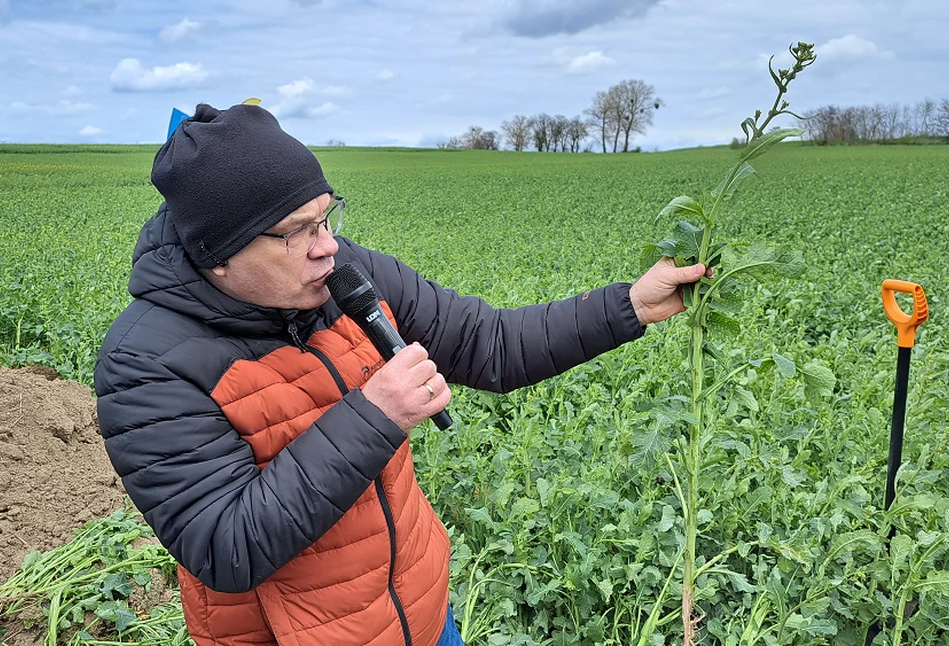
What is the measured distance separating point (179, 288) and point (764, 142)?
121 centimetres

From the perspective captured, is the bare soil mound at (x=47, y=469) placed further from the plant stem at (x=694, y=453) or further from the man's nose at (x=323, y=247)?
the plant stem at (x=694, y=453)

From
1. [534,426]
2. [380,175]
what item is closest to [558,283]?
[534,426]

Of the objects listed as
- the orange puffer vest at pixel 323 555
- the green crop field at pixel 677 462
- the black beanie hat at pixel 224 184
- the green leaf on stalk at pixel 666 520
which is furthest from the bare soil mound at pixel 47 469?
the green leaf on stalk at pixel 666 520

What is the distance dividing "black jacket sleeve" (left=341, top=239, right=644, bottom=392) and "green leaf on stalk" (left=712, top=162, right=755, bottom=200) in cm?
43

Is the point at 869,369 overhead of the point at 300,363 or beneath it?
beneath

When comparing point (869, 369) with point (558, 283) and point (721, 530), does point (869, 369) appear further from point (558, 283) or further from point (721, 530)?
point (558, 283)

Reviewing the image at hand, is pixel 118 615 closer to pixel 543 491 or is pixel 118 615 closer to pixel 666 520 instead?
pixel 543 491

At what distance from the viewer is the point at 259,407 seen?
4.85 feet

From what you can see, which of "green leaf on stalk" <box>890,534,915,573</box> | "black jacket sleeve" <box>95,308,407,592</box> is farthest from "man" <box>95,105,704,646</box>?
"green leaf on stalk" <box>890,534,915,573</box>

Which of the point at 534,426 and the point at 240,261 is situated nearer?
the point at 240,261

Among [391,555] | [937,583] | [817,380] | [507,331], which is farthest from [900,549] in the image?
[391,555]

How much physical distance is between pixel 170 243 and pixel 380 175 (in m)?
35.7

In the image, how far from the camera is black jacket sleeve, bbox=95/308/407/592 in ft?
4.50

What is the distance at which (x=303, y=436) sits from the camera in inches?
55.9
